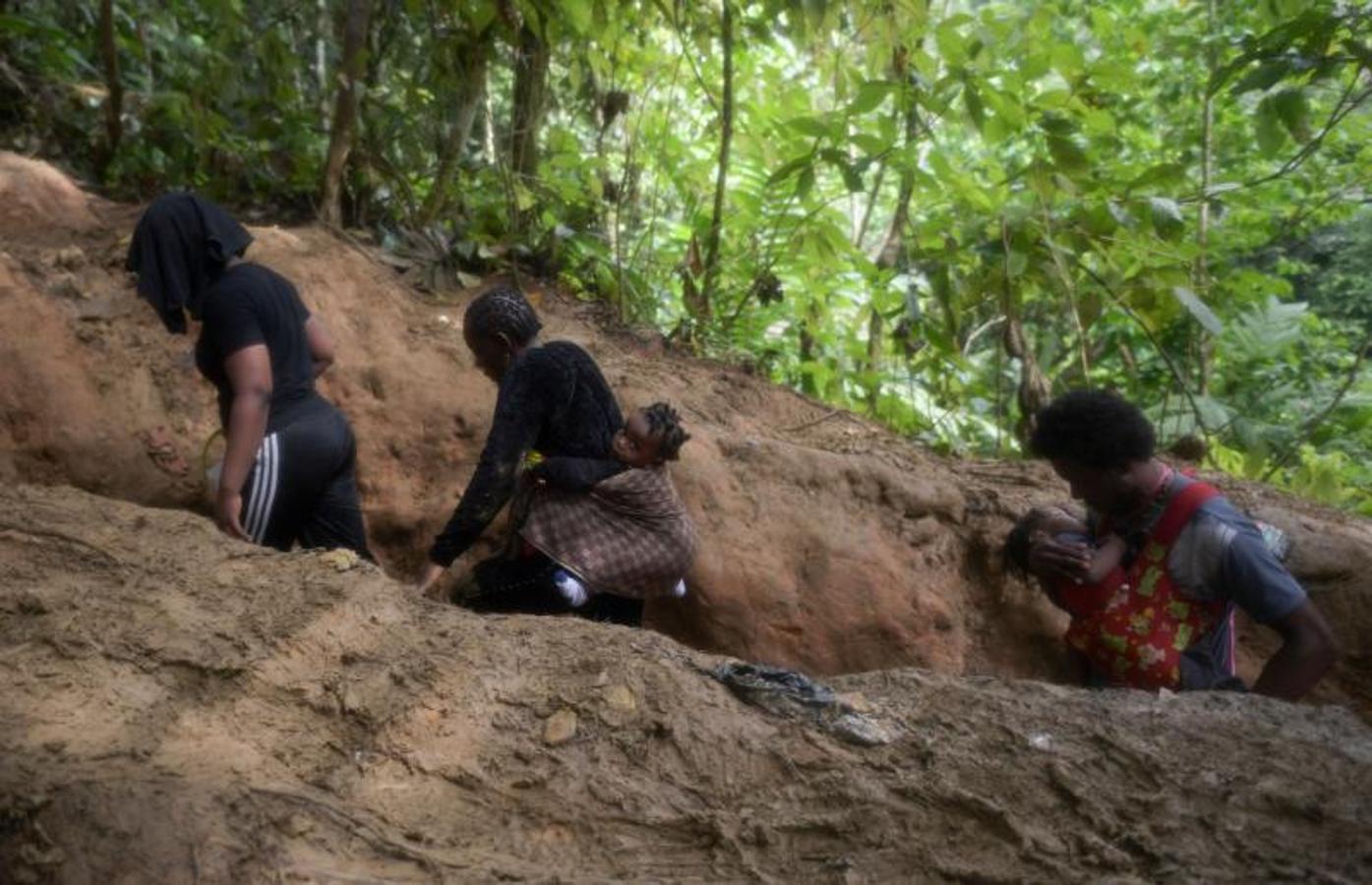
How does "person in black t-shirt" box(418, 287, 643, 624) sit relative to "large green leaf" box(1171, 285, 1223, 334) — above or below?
below

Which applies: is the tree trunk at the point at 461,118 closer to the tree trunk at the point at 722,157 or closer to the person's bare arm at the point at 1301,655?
the tree trunk at the point at 722,157

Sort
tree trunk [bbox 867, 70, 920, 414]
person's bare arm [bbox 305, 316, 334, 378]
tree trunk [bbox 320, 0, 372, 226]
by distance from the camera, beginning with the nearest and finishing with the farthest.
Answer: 1. person's bare arm [bbox 305, 316, 334, 378]
2. tree trunk [bbox 320, 0, 372, 226]
3. tree trunk [bbox 867, 70, 920, 414]

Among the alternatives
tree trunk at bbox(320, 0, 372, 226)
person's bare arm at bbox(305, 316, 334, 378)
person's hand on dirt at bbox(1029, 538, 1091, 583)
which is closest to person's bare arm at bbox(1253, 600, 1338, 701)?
person's hand on dirt at bbox(1029, 538, 1091, 583)

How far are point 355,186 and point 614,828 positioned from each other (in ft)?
14.7

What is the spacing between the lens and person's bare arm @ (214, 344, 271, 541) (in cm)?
319

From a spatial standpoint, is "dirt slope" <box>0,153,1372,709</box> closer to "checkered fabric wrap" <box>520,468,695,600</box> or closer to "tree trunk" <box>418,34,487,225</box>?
"tree trunk" <box>418,34,487,225</box>

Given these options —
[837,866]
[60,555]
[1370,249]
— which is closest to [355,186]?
[60,555]

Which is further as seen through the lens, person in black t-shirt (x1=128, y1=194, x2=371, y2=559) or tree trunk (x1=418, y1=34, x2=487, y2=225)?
tree trunk (x1=418, y1=34, x2=487, y2=225)

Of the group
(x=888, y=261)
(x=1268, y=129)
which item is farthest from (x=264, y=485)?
(x=888, y=261)

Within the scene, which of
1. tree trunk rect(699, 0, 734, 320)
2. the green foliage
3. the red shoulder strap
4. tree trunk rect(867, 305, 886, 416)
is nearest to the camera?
the red shoulder strap

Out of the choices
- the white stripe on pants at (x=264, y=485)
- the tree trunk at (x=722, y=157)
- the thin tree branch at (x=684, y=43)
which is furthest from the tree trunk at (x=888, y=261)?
the white stripe on pants at (x=264, y=485)

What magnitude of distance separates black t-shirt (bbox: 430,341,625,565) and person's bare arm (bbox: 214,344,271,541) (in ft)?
1.92

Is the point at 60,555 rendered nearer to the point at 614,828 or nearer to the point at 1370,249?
the point at 614,828

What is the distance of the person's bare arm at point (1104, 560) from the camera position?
3.04 metres
